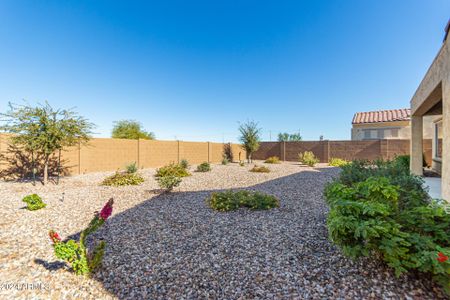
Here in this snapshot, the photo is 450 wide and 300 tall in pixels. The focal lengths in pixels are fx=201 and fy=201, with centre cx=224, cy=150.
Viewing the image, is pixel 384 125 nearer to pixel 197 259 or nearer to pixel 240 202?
pixel 240 202

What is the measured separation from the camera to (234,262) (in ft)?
8.71

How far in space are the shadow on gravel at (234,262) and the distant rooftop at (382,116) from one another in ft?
74.8

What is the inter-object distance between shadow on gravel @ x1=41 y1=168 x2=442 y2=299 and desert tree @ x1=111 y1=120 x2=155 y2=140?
23.8 m

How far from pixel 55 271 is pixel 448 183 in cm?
618

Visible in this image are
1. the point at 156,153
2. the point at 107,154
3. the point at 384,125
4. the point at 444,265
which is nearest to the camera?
the point at 444,265

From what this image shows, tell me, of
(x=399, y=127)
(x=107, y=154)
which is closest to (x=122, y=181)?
(x=107, y=154)

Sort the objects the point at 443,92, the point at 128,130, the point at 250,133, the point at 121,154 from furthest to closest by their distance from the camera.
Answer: the point at 128,130, the point at 250,133, the point at 121,154, the point at 443,92

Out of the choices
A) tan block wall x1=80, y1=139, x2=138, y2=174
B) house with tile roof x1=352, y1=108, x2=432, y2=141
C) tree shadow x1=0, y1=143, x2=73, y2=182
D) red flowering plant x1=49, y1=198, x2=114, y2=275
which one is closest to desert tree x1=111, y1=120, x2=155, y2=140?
tan block wall x1=80, y1=139, x2=138, y2=174

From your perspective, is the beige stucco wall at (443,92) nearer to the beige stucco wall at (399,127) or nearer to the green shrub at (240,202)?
the green shrub at (240,202)

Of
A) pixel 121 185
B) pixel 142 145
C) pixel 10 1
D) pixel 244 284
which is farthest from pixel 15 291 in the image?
pixel 142 145

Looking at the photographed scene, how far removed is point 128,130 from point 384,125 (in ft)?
97.3

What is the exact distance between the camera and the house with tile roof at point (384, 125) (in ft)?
65.3

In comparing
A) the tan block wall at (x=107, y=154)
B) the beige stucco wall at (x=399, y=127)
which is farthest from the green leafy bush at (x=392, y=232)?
the beige stucco wall at (x=399, y=127)

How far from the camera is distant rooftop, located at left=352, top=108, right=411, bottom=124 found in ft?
68.1
